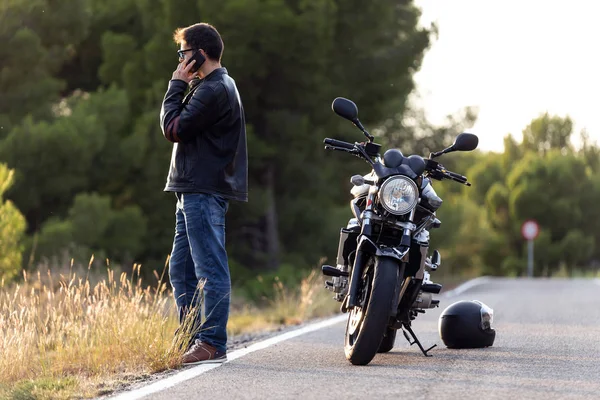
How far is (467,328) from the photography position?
29.2ft

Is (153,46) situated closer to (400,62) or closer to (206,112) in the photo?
(400,62)

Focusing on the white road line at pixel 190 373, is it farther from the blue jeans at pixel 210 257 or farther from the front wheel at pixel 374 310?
the front wheel at pixel 374 310

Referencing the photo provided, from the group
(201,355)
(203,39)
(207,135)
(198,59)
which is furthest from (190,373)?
(203,39)

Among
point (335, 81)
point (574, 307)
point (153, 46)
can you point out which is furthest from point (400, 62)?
point (574, 307)

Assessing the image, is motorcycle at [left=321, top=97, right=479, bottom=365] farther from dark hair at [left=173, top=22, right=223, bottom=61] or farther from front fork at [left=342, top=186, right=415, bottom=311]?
dark hair at [left=173, top=22, right=223, bottom=61]

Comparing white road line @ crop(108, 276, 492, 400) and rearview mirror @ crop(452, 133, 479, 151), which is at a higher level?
rearview mirror @ crop(452, 133, 479, 151)

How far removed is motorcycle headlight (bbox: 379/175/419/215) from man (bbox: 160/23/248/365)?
1.09m

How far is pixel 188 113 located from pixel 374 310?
6.03 ft

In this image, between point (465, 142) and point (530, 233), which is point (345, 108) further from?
point (530, 233)

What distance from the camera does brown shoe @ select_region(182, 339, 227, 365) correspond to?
25.6 feet

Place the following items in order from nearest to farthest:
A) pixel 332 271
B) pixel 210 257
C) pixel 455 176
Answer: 1. pixel 210 257
2. pixel 332 271
3. pixel 455 176

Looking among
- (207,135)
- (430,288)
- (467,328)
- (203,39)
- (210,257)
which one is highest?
(203,39)

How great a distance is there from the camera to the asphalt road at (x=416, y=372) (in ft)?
20.6

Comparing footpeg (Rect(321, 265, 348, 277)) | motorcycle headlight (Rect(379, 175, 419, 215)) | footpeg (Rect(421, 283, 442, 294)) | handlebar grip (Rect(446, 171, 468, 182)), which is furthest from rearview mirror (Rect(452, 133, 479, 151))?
footpeg (Rect(321, 265, 348, 277))
